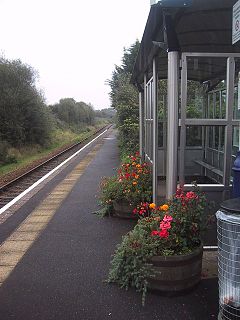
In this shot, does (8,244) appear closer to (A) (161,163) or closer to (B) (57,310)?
(B) (57,310)

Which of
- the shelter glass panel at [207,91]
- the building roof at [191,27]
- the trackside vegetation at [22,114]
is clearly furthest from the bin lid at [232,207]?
the trackside vegetation at [22,114]

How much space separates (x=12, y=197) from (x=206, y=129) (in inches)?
202

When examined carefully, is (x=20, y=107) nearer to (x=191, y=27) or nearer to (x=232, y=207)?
(x=191, y=27)

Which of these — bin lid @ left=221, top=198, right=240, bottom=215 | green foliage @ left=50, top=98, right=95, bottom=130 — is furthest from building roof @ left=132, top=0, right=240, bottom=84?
green foliage @ left=50, top=98, right=95, bottom=130

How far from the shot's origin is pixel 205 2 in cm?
434

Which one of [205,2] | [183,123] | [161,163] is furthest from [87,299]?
[161,163]

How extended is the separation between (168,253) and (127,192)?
292cm

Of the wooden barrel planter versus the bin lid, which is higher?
the bin lid

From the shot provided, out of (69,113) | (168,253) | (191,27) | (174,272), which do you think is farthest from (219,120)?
(69,113)

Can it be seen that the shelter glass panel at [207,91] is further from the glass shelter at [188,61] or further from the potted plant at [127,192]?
the potted plant at [127,192]

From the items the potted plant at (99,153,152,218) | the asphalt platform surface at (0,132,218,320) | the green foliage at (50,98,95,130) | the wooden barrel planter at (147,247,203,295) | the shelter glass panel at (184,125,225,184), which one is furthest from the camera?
the green foliage at (50,98,95,130)

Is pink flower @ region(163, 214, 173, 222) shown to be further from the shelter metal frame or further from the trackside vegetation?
the trackside vegetation

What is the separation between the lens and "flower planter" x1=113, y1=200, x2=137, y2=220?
6918 mm

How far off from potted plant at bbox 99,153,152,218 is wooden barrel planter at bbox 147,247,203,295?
2.82 meters
